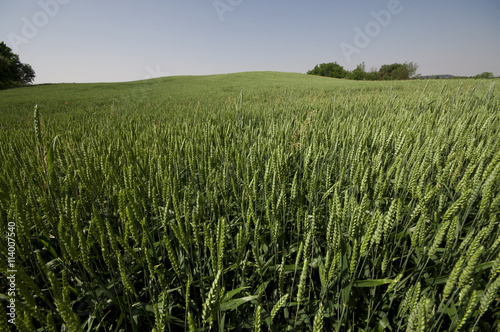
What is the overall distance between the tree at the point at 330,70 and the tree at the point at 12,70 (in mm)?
68014

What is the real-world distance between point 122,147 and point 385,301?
7.33ft

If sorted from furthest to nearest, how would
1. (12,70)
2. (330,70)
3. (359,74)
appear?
(330,70) → (359,74) → (12,70)

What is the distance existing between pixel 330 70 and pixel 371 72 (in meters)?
12.4

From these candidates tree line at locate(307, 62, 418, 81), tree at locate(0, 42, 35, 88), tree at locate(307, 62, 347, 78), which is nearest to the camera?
A: tree at locate(0, 42, 35, 88)

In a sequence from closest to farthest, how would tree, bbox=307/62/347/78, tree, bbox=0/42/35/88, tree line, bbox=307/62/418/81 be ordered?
1. tree, bbox=0/42/35/88
2. tree line, bbox=307/62/418/81
3. tree, bbox=307/62/347/78

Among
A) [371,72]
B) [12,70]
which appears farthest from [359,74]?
[12,70]

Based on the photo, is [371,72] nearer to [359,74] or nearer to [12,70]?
[359,74]

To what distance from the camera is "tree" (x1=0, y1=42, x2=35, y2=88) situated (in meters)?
35.3

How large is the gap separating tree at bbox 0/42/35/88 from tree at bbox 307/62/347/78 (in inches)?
2678

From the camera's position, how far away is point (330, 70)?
65375mm

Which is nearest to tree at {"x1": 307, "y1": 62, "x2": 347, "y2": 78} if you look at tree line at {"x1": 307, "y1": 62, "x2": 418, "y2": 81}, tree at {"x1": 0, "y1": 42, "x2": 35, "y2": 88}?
tree line at {"x1": 307, "y1": 62, "x2": 418, "y2": 81}

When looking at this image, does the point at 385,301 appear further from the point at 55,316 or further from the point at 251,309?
the point at 55,316

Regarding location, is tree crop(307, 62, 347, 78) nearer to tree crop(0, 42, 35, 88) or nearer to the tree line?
the tree line

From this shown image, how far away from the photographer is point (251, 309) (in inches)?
41.9
